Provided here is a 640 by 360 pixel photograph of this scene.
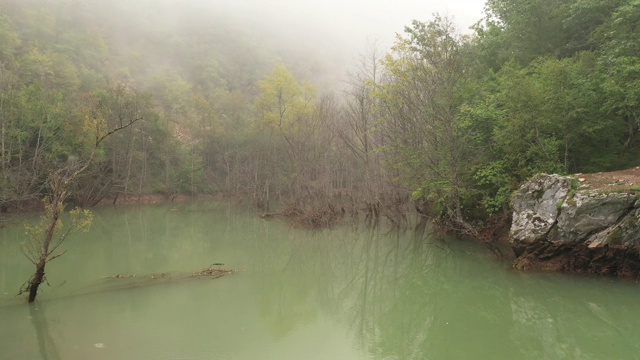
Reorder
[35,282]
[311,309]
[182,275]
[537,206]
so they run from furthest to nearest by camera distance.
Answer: [182,275] → [537,206] → [311,309] → [35,282]

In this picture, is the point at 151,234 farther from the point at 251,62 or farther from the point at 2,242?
the point at 251,62

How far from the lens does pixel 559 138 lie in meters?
14.3

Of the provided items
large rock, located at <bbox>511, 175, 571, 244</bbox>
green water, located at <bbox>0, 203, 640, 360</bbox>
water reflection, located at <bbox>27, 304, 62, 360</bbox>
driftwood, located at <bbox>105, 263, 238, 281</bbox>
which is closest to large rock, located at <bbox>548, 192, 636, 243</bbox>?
large rock, located at <bbox>511, 175, 571, 244</bbox>

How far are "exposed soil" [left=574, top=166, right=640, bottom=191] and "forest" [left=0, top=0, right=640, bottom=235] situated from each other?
175 cm

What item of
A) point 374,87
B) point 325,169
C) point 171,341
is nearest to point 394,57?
point 374,87

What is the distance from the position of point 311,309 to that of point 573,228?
276 inches

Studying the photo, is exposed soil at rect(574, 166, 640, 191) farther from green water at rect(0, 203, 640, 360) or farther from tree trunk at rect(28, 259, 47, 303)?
tree trunk at rect(28, 259, 47, 303)

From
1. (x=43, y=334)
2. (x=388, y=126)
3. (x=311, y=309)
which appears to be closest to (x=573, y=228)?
(x=311, y=309)

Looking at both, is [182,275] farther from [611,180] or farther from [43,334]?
[611,180]

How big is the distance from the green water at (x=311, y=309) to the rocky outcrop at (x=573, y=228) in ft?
1.93

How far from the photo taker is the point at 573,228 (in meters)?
10.9

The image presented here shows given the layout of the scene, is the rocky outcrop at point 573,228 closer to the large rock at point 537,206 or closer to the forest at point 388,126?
the large rock at point 537,206

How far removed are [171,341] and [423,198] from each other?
49.1 ft

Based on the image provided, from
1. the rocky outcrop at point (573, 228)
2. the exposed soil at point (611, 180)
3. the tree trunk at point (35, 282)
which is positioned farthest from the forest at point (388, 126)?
the rocky outcrop at point (573, 228)
